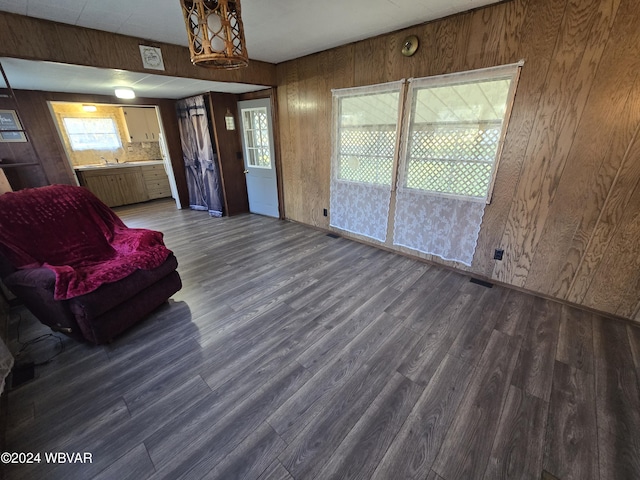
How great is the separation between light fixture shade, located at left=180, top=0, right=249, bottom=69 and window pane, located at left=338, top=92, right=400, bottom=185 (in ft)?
6.08

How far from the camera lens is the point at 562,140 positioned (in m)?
2.00

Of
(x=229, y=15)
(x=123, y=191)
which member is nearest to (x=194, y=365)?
(x=229, y=15)

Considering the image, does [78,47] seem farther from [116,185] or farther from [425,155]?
[116,185]

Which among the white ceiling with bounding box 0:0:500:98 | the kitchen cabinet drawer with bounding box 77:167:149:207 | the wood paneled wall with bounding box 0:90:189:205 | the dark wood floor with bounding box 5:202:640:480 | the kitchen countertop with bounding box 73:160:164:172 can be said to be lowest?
the dark wood floor with bounding box 5:202:640:480

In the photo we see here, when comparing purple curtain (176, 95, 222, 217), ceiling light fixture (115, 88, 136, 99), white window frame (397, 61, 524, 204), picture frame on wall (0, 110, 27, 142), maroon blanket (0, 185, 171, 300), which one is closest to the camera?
maroon blanket (0, 185, 171, 300)

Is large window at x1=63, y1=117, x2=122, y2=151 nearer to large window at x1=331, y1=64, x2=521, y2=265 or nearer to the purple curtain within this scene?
the purple curtain

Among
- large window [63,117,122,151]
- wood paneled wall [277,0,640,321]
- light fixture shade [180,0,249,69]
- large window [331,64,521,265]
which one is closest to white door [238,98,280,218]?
large window [331,64,521,265]

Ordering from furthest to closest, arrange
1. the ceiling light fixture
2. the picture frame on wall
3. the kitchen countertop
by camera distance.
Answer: the kitchen countertop < the ceiling light fixture < the picture frame on wall

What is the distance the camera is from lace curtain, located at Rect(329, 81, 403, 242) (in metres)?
2.83

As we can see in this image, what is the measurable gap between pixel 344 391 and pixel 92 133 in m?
7.24

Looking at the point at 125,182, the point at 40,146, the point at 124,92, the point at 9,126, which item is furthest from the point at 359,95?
the point at 125,182

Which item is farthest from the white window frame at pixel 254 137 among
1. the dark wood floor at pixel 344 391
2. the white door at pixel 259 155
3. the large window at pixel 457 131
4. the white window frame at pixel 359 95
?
the dark wood floor at pixel 344 391

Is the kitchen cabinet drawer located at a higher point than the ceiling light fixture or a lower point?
lower

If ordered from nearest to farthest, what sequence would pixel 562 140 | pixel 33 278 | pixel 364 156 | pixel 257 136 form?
pixel 33 278 → pixel 562 140 → pixel 364 156 → pixel 257 136
